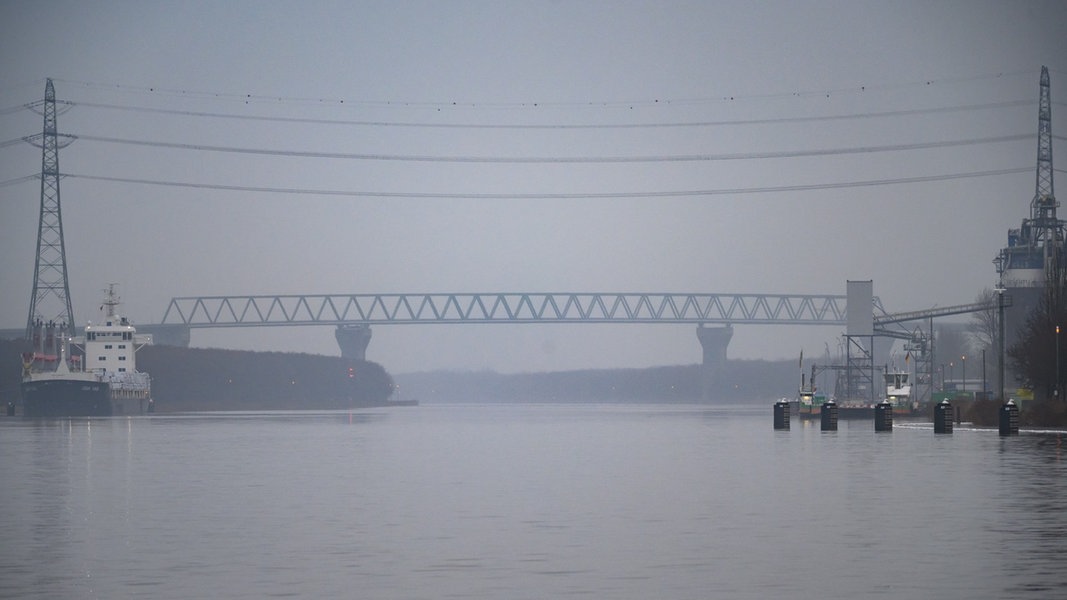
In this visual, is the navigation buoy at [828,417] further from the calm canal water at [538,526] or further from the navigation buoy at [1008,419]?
the calm canal water at [538,526]

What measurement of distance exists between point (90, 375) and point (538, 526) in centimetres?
13872

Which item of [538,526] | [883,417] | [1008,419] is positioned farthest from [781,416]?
[538,526]

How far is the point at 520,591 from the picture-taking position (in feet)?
74.7

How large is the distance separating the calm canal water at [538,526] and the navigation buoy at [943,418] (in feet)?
84.9

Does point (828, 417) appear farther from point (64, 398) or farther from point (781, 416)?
point (64, 398)

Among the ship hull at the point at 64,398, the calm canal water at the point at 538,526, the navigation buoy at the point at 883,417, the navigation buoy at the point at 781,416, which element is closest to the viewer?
the calm canal water at the point at 538,526

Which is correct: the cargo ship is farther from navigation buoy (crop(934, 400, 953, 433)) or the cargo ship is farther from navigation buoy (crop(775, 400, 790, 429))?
navigation buoy (crop(934, 400, 953, 433))

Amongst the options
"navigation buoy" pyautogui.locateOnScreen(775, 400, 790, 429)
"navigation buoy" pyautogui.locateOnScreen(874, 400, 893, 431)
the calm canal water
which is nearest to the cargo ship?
"navigation buoy" pyautogui.locateOnScreen(775, 400, 790, 429)

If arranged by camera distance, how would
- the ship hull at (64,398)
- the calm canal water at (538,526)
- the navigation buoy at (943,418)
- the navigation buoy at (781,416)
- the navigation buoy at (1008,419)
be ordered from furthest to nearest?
the ship hull at (64,398) < the navigation buoy at (781,416) < the navigation buoy at (943,418) < the navigation buoy at (1008,419) < the calm canal water at (538,526)

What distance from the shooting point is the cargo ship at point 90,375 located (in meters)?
154

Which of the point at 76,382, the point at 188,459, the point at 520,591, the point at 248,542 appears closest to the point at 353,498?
the point at 248,542

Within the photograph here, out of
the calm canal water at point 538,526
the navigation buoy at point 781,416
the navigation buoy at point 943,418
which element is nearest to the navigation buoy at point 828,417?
the navigation buoy at point 781,416

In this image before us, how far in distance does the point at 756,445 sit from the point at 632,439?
35.8ft

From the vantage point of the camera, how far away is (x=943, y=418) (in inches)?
3420
